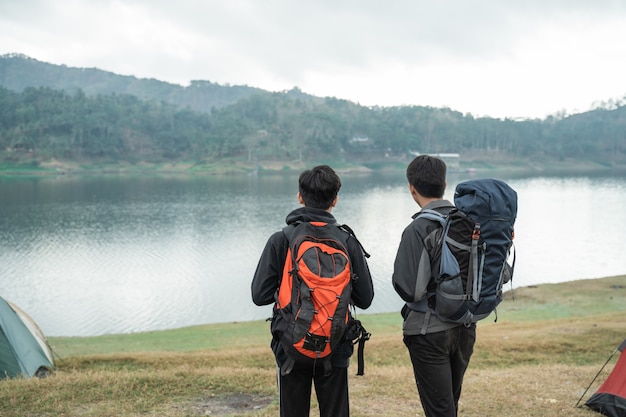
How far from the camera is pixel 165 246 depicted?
33812mm

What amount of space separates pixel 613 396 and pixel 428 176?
358 centimetres

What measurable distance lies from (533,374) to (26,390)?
235 inches

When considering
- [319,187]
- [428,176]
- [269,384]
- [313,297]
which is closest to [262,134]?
[269,384]

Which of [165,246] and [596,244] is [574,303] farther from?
[165,246]

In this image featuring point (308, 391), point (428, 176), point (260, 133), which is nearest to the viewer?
point (308, 391)

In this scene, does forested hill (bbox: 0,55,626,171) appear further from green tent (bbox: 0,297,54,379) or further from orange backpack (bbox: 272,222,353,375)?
orange backpack (bbox: 272,222,353,375)

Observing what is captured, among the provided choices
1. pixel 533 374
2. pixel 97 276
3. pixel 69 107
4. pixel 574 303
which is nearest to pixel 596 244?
pixel 574 303

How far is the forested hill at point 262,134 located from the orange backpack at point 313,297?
375ft

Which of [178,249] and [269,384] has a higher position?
[269,384]

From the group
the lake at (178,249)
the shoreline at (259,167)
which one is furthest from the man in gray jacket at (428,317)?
the shoreline at (259,167)

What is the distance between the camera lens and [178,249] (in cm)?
3284

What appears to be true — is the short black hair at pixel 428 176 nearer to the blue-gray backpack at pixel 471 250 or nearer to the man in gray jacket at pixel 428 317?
the man in gray jacket at pixel 428 317

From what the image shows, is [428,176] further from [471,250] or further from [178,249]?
[178,249]

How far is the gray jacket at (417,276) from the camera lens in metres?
3.31
